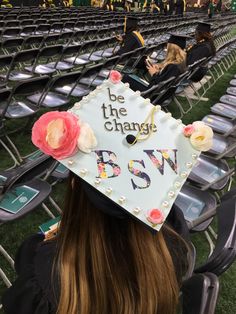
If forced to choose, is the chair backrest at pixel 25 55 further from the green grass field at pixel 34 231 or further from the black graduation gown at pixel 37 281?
the black graduation gown at pixel 37 281

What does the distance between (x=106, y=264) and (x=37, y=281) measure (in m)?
0.28

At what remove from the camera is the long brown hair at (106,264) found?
110 cm

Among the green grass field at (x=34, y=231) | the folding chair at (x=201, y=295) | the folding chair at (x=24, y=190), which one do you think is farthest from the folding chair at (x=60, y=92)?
the folding chair at (x=201, y=295)

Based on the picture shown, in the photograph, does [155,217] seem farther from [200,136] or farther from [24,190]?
[24,190]

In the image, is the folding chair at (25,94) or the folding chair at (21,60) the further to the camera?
the folding chair at (21,60)

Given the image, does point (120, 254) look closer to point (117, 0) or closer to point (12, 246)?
point (12, 246)

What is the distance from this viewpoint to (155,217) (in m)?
1.08

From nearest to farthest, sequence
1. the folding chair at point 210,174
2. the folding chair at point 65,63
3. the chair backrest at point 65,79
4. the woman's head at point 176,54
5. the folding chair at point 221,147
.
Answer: the folding chair at point 210,174
the folding chair at point 221,147
the chair backrest at point 65,79
the woman's head at point 176,54
the folding chair at point 65,63

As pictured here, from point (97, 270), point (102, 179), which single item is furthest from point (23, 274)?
point (102, 179)

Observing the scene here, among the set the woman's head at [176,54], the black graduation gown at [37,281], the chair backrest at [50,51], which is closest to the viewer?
the black graduation gown at [37,281]

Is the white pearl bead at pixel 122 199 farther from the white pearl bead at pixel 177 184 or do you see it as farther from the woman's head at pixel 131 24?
the woman's head at pixel 131 24

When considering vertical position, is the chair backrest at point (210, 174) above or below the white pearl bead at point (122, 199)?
below

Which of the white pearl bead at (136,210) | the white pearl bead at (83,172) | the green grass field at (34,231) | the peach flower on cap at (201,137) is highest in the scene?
the peach flower on cap at (201,137)

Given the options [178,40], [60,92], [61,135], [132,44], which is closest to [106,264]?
[61,135]
